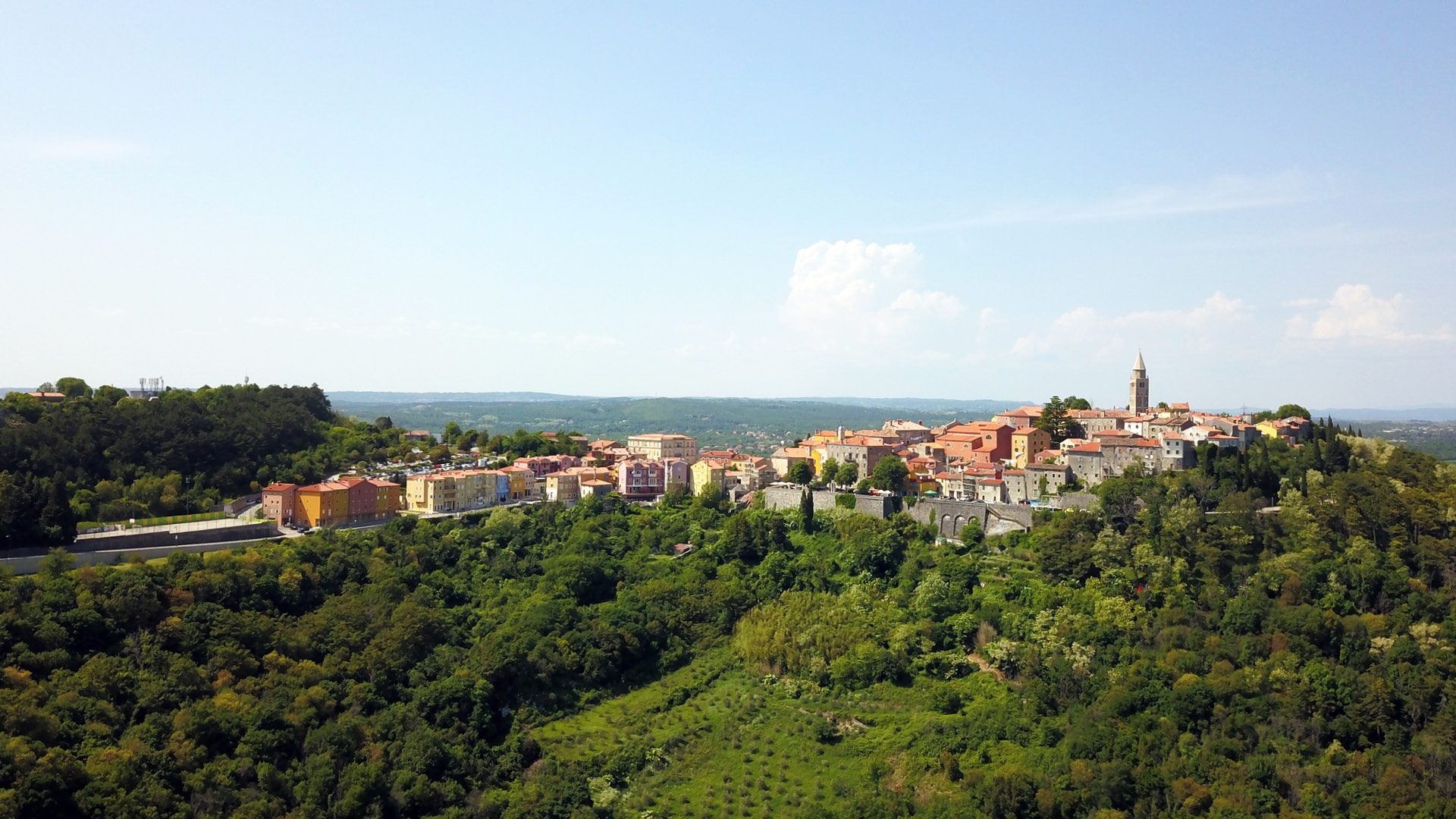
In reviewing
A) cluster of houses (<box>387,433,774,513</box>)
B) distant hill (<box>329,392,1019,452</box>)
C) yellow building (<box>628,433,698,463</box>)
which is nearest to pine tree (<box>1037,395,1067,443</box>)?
cluster of houses (<box>387,433,774,513</box>)

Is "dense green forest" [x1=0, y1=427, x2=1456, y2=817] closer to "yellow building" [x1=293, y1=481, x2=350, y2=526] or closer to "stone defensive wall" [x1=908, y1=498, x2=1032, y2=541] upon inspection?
"stone defensive wall" [x1=908, y1=498, x2=1032, y2=541]

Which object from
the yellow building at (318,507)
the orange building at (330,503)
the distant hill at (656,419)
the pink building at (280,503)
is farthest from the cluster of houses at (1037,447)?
the distant hill at (656,419)

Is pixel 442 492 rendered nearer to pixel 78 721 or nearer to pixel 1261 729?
pixel 78 721

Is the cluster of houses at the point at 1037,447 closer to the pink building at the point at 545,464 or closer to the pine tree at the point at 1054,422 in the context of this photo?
the pine tree at the point at 1054,422

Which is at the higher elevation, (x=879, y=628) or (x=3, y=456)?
(x=3, y=456)

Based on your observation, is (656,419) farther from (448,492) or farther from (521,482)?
(448,492)

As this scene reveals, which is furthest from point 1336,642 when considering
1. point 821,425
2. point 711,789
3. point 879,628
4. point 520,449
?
point 821,425
